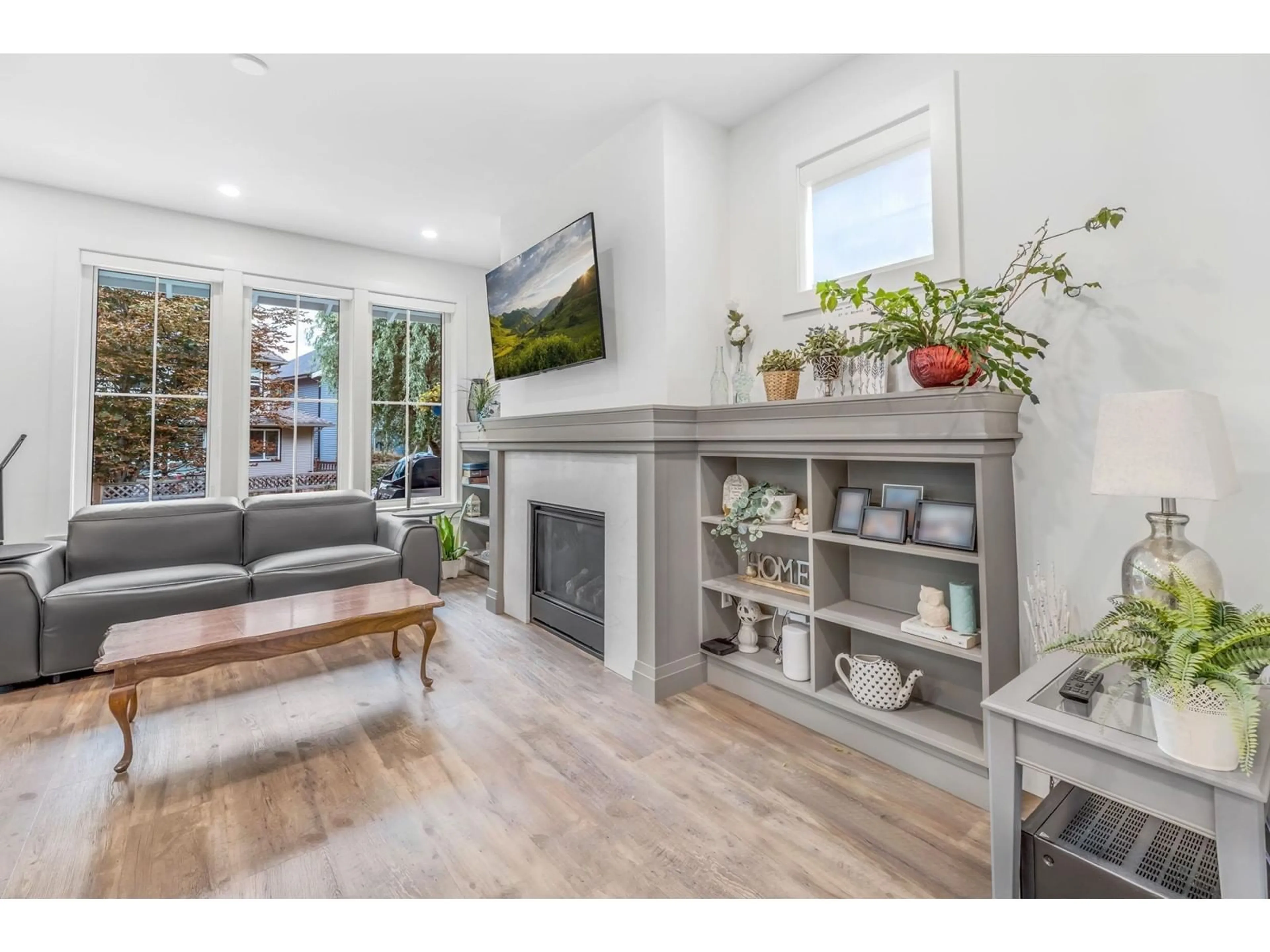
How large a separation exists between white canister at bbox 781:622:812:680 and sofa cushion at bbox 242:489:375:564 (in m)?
3.06

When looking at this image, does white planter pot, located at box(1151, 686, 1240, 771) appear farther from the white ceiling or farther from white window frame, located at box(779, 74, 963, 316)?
the white ceiling

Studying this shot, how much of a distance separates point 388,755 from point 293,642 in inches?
25.0

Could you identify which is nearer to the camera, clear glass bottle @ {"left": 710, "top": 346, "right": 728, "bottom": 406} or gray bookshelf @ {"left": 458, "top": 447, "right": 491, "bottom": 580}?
clear glass bottle @ {"left": 710, "top": 346, "right": 728, "bottom": 406}

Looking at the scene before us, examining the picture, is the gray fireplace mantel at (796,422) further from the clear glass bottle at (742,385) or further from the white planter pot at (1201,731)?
the white planter pot at (1201,731)

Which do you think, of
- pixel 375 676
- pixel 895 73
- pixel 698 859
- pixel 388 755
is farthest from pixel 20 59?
pixel 698 859

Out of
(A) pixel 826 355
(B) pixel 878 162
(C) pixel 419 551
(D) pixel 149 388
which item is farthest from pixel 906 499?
(D) pixel 149 388

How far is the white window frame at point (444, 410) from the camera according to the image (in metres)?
5.04

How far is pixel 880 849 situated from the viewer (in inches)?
64.0

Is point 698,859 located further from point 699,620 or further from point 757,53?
point 757,53

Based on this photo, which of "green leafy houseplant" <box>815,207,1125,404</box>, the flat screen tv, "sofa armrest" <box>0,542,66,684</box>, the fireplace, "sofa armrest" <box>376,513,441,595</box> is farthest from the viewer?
"sofa armrest" <box>376,513,441,595</box>

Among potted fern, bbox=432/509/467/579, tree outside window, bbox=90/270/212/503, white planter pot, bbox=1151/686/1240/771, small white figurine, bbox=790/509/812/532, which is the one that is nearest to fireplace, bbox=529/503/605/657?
small white figurine, bbox=790/509/812/532

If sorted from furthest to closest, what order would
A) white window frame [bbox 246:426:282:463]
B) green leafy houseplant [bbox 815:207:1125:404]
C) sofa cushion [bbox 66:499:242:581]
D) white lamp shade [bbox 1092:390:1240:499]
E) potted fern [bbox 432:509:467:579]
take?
potted fern [bbox 432:509:467:579] < white window frame [bbox 246:426:282:463] < sofa cushion [bbox 66:499:242:581] < green leafy houseplant [bbox 815:207:1125:404] < white lamp shade [bbox 1092:390:1240:499]

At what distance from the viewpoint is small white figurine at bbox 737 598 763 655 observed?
272cm

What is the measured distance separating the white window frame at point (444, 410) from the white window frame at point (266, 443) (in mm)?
693
